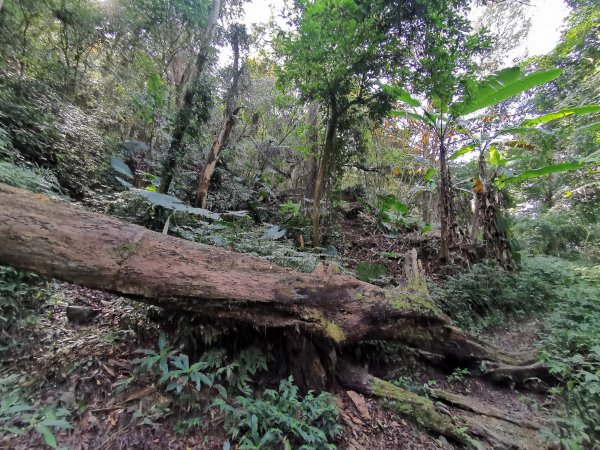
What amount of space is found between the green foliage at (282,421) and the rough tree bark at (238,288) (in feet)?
1.10

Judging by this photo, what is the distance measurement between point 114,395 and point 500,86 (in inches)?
275

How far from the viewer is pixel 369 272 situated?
505 cm

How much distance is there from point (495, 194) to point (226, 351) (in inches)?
248

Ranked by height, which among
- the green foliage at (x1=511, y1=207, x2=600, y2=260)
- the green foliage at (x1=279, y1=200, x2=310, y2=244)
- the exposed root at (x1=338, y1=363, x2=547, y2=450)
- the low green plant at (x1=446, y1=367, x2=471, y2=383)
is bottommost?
the exposed root at (x1=338, y1=363, x2=547, y2=450)

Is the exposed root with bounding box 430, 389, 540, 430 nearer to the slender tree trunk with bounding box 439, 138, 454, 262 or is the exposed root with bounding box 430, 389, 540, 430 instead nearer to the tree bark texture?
the tree bark texture

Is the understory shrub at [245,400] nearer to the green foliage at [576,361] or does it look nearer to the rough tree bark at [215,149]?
the green foliage at [576,361]

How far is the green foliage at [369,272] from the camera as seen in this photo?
4.90 metres

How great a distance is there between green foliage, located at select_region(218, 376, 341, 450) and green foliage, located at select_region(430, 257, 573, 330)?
3071 mm

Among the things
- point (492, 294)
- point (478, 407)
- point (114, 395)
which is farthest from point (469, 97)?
point (114, 395)

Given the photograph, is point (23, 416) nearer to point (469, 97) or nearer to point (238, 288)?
point (238, 288)

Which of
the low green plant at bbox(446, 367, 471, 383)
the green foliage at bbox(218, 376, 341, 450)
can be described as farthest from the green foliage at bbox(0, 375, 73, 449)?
the low green plant at bbox(446, 367, 471, 383)

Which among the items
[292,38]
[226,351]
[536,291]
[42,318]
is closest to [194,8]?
[292,38]

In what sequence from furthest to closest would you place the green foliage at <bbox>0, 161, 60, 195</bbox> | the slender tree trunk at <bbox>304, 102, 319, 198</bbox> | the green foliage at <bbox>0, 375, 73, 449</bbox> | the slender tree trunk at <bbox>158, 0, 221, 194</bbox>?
the slender tree trunk at <bbox>304, 102, 319, 198</bbox>, the slender tree trunk at <bbox>158, 0, 221, 194</bbox>, the green foliage at <bbox>0, 161, 60, 195</bbox>, the green foliage at <bbox>0, 375, 73, 449</bbox>

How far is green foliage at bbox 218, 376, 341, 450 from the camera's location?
1924mm
